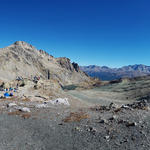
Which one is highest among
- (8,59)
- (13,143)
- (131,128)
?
(8,59)

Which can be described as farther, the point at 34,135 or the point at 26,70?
the point at 26,70

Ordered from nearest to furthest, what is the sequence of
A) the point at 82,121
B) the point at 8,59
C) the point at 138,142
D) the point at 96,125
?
the point at 138,142 < the point at 96,125 < the point at 82,121 < the point at 8,59

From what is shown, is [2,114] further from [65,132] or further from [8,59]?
[8,59]

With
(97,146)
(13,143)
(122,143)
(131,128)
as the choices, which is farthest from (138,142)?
(13,143)

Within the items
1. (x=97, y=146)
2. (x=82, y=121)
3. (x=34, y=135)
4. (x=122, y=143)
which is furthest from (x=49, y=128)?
(x=122, y=143)

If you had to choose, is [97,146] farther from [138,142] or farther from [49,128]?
[49,128]

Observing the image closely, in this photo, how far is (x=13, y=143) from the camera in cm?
901

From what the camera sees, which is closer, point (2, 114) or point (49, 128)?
point (49, 128)

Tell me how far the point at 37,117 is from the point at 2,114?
399 cm

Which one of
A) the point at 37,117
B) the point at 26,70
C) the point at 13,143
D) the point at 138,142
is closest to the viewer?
the point at 138,142

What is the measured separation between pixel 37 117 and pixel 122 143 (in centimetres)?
816

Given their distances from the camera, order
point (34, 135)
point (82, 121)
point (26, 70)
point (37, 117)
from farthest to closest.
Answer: point (26, 70) < point (37, 117) < point (82, 121) < point (34, 135)

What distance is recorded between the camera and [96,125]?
35.4ft

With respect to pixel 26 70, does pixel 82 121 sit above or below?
below
